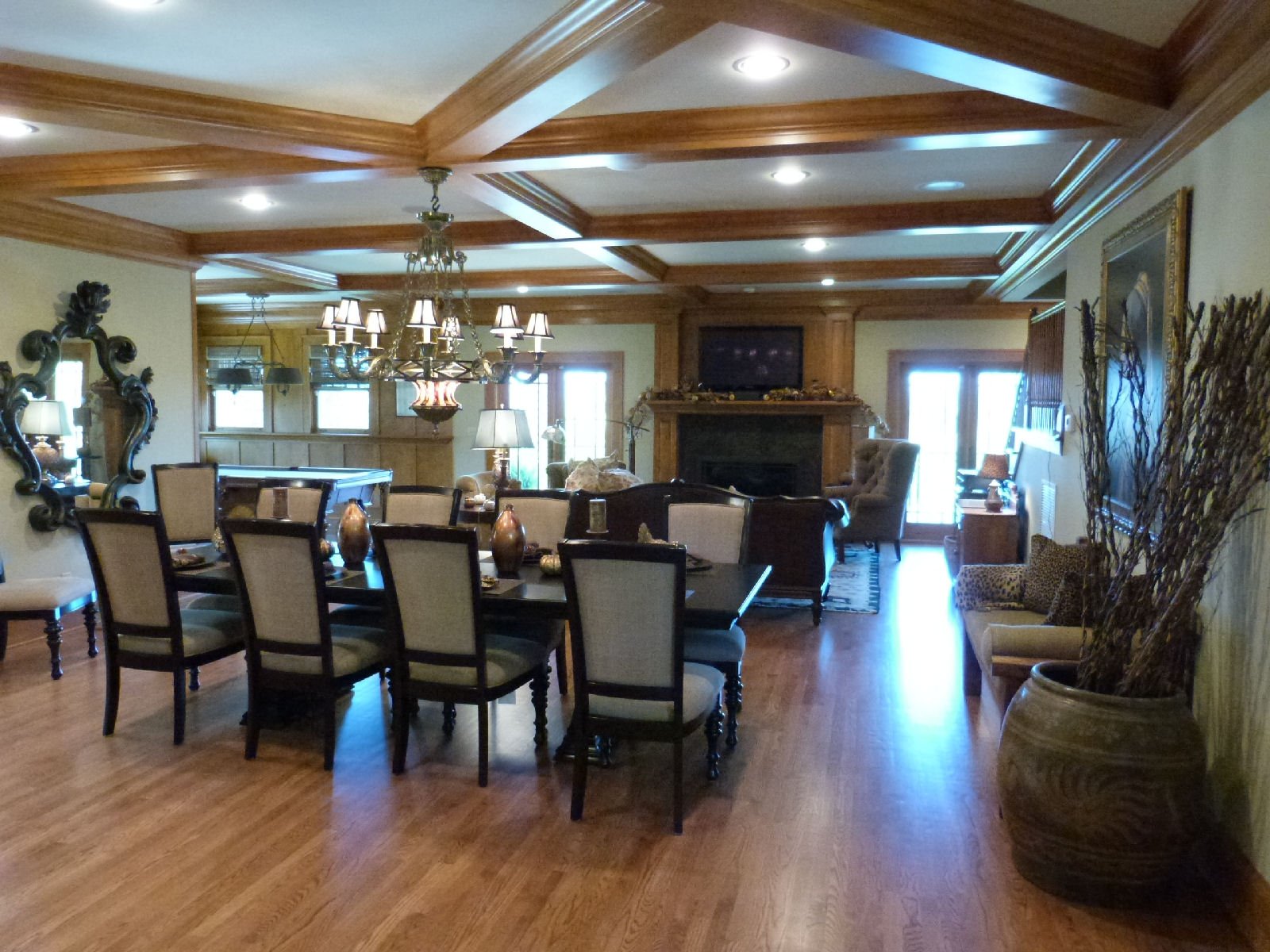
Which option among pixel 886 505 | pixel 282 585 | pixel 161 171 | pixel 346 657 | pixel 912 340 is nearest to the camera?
pixel 282 585

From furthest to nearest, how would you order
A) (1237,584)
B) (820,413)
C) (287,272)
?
(820,413) → (287,272) → (1237,584)

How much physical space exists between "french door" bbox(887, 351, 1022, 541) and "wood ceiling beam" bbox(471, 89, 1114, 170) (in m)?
5.96

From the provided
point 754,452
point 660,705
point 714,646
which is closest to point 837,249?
point 754,452

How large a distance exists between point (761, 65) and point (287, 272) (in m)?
6.06

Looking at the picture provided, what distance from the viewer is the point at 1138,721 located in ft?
8.70

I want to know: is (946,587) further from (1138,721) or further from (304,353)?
(304,353)

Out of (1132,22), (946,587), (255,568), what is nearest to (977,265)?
(946,587)

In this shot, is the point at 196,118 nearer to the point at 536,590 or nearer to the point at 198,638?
the point at 198,638

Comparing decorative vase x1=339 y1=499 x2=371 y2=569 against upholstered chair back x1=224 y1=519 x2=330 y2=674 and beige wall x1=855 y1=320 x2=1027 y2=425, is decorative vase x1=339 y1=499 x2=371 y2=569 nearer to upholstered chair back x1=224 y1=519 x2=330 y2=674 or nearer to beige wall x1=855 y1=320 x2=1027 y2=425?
upholstered chair back x1=224 y1=519 x2=330 y2=674

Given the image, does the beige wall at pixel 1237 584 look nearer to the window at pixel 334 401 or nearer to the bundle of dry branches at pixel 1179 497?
the bundle of dry branches at pixel 1179 497

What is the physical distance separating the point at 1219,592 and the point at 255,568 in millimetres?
3355

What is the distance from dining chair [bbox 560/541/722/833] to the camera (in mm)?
3055

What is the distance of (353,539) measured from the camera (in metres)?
4.22

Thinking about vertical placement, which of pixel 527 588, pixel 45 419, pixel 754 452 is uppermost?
pixel 45 419
